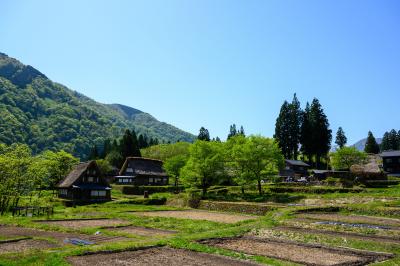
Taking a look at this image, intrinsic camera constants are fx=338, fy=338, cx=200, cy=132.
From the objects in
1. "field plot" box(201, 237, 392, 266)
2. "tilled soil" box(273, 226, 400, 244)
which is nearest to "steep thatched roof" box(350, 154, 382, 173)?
"tilled soil" box(273, 226, 400, 244)

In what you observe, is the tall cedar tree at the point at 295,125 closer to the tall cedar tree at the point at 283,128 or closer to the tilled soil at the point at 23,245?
the tall cedar tree at the point at 283,128

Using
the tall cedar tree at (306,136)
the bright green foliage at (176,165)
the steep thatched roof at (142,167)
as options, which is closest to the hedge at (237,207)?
the bright green foliage at (176,165)

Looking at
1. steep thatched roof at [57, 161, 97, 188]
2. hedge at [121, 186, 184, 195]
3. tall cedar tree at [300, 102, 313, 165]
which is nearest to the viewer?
steep thatched roof at [57, 161, 97, 188]

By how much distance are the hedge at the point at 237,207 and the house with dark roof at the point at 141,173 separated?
3083cm

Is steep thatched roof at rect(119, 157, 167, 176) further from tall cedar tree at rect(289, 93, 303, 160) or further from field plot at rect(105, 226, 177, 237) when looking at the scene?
field plot at rect(105, 226, 177, 237)

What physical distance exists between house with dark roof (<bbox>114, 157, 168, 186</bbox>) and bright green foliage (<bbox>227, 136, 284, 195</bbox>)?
95.1 ft

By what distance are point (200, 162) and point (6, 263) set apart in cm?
4039

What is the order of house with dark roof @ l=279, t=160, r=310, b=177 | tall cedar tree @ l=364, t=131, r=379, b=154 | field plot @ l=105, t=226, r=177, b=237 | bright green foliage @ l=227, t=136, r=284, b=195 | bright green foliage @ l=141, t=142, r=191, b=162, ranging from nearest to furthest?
field plot @ l=105, t=226, r=177, b=237
bright green foliage @ l=227, t=136, r=284, b=195
house with dark roof @ l=279, t=160, r=310, b=177
bright green foliage @ l=141, t=142, r=191, b=162
tall cedar tree @ l=364, t=131, r=379, b=154

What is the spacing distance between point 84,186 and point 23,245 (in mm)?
34799

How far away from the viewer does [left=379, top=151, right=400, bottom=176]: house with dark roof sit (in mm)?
74688

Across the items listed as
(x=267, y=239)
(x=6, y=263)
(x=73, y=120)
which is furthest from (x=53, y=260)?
(x=73, y=120)

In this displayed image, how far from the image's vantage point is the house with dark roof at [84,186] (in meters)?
51.6

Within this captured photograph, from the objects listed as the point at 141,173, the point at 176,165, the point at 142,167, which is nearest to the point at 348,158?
the point at 176,165

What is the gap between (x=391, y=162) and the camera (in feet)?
248
